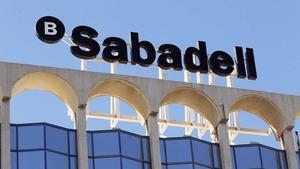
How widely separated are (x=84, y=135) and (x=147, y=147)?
4.68 meters

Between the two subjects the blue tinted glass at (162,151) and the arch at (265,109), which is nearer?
the blue tinted glass at (162,151)

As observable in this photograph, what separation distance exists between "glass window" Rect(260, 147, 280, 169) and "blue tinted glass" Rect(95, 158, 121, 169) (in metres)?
11.2

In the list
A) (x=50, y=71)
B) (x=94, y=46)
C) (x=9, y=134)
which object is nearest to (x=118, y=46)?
(x=94, y=46)

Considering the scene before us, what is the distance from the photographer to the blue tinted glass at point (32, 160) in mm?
67188

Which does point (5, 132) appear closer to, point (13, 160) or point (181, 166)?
point (13, 160)

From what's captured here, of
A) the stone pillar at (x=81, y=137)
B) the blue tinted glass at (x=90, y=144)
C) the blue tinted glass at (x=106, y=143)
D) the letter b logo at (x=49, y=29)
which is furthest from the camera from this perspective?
the letter b logo at (x=49, y=29)

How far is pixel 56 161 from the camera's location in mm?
68062

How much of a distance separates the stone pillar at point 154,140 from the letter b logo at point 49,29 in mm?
8272

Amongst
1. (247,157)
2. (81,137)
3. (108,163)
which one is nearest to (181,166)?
(108,163)

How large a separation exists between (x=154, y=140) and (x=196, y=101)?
209 inches

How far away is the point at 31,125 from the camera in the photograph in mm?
68438

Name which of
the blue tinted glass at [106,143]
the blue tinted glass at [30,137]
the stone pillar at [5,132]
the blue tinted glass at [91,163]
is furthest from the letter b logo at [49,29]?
the blue tinted glass at [91,163]

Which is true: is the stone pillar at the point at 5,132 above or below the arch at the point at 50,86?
below

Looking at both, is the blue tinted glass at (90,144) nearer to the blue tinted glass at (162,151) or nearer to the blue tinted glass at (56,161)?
the blue tinted glass at (56,161)
